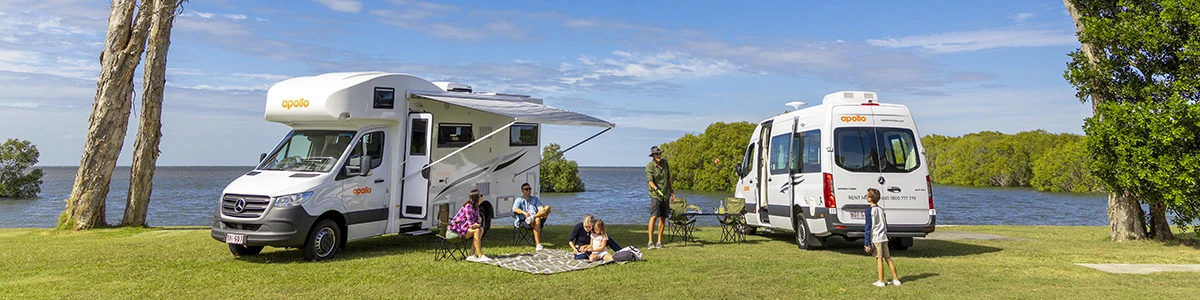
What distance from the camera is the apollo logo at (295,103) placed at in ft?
32.8

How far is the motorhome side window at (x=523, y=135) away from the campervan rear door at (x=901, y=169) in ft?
18.5

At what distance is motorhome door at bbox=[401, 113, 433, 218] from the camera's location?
10578 millimetres

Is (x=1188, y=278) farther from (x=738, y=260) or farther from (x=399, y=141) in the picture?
(x=399, y=141)

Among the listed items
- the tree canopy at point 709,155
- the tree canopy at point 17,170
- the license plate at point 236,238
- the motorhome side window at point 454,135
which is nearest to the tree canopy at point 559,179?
the tree canopy at point 709,155

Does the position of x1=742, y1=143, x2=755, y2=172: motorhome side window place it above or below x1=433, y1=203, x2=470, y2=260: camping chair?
above

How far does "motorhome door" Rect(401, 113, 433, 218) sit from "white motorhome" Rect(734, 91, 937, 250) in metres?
5.27

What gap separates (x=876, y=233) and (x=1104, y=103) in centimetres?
699

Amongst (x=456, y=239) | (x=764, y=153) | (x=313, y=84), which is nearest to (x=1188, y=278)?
(x=764, y=153)

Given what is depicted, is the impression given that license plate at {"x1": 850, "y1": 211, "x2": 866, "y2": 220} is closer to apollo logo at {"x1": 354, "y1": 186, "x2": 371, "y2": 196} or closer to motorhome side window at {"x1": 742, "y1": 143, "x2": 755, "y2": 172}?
motorhome side window at {"x1": 742, "y1": 143, "x2": 755, "y2": 172}

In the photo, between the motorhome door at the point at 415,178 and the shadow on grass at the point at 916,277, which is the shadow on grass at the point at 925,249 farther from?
the motorhome door at the point at 415,178

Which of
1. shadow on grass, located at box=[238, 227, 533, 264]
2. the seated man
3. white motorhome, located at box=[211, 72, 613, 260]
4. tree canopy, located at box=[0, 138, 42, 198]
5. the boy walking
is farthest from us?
tree canopy, located at box=[0, 138, 42, 198]

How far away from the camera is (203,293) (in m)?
7.23

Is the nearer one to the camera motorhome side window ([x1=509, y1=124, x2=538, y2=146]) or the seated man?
the seated man

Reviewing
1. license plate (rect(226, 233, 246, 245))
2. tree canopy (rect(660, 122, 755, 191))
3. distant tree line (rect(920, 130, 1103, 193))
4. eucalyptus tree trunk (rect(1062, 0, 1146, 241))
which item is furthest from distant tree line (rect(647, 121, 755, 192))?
license plate (rect(226, 233, 246, 245))
